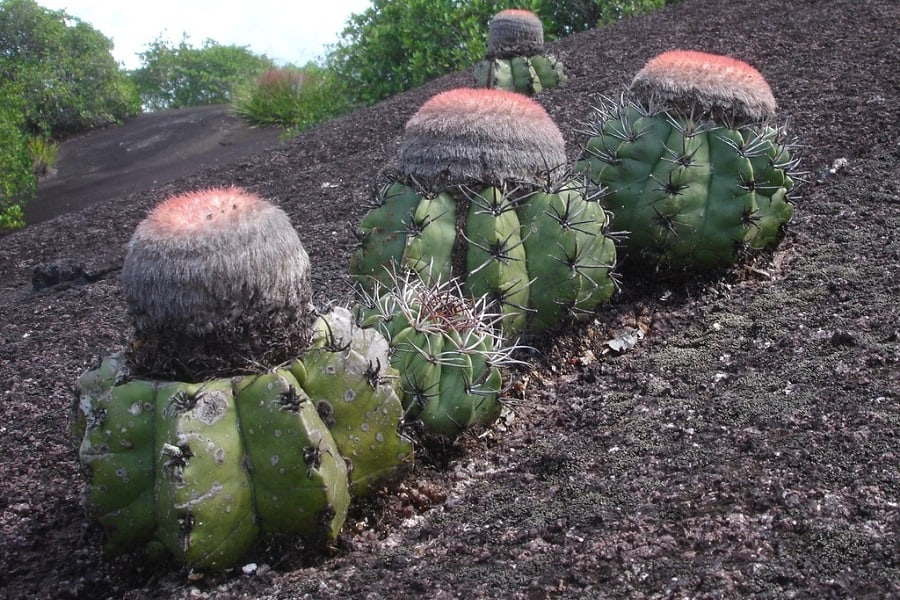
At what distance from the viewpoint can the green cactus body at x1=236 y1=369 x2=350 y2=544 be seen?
2.36m

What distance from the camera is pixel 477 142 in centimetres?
337

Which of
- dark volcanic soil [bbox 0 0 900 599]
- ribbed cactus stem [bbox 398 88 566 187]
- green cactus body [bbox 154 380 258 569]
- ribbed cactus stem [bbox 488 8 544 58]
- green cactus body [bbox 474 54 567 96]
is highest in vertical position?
ribbed cactus stem [bbox 488 8 544 58]

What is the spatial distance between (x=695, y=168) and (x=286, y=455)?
95.2 inches

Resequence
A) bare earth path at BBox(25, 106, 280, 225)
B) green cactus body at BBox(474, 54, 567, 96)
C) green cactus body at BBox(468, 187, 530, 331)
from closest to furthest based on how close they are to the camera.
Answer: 1. green cactus body at BBox(468, 187, 530, 331)
2. green cactus body at BBox(474, 54, 567, 96)
3. bare earth path at BBox(25, 106, 280, 225)

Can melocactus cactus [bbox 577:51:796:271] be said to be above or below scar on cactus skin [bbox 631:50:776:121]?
below

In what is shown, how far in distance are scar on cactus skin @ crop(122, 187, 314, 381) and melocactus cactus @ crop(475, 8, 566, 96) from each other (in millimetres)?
6233

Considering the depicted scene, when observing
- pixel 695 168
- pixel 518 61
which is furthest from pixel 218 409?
pixel 518 61

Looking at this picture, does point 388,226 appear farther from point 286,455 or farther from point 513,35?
point 513,35

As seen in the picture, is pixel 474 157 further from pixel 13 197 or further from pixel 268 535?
pixel 13 197

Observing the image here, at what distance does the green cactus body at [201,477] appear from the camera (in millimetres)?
2293

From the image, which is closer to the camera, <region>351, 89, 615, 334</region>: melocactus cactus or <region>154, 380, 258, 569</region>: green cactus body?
<region>154, 380, 258, 569</region>: green cactus body

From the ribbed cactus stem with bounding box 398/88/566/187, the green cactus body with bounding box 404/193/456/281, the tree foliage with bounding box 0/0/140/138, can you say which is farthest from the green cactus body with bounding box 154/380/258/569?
the tree foliage with bounding box 0/0/140/138

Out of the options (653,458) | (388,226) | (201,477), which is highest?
(388,226)

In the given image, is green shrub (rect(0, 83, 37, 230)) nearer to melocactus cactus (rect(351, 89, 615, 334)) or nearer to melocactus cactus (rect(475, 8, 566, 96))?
melocactus cactus (rect(475, 8, 566, 96))
